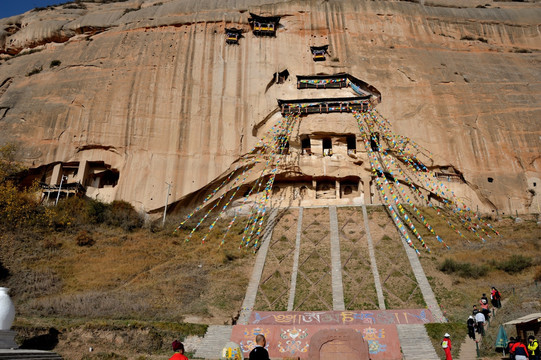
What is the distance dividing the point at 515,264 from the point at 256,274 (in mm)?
12159

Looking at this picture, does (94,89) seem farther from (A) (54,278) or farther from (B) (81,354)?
(B) (81,354)

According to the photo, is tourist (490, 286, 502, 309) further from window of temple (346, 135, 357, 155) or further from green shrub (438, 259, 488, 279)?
window of temple (346, 135, 357, 155)

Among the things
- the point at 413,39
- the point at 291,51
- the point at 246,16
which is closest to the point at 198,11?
the point at 246,16

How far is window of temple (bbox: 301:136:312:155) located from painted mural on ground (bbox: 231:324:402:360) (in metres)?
19.0

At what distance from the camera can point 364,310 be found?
59.1 ft

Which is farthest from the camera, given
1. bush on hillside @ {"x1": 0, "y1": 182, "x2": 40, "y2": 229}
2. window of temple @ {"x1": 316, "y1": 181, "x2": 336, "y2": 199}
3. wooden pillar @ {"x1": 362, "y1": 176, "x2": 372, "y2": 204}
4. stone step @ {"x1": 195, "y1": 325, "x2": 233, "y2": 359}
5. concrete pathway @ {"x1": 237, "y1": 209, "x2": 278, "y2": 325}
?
window of temple @ {"x1": 316, "y1": 181, "x2": 336, "y2": 199}

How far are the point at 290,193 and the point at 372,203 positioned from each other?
5967 millimetres

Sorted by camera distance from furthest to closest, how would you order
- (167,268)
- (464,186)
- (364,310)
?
(464,186) → (167,268) → (364,310)

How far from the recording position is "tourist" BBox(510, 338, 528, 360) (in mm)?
10227

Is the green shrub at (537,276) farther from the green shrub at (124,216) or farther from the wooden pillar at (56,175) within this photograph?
the wooden pillar at (56,175)

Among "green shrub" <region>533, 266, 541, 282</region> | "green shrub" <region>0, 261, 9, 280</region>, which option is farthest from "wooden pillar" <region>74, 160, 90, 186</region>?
"green shrub" <region>533, 266, 541, 282</region>

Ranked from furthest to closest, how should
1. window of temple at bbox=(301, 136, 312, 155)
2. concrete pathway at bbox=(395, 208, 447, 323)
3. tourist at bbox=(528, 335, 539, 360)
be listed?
window of temple at bbox=(301, 136, 312, 155) < concrete pathway at bbox=(395, 208, 447, 323) < tourist at bbox=(528, 335, 539, 360)

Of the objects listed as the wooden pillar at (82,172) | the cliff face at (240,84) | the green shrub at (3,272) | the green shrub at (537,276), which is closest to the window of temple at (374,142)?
the cliff face at (240,84)

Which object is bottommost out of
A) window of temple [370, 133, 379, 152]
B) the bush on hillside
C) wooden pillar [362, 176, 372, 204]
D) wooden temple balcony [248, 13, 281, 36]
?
the bush on hillside
